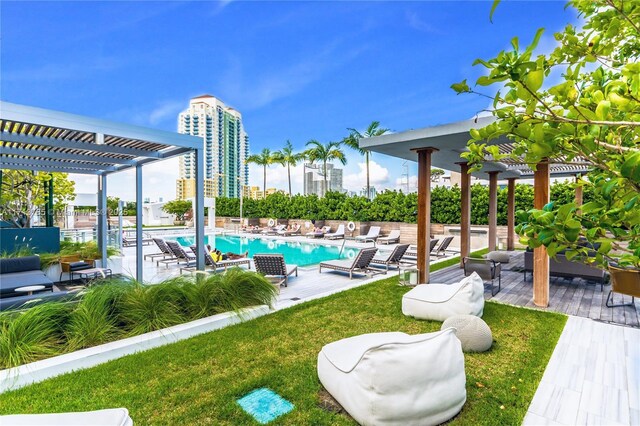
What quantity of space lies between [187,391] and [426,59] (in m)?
16.6

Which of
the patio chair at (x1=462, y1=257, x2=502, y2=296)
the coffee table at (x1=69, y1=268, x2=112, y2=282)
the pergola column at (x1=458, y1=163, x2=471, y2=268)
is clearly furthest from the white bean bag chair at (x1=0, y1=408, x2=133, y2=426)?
the pergola column at (x1=458, y1=163, x2=471, y2=268)

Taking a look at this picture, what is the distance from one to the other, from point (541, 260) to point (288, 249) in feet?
43.3

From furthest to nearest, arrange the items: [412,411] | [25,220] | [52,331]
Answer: [25,220] → [52,331] → [412,411]

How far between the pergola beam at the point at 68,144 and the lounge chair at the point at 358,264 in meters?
5.66

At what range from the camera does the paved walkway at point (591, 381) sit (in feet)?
10.2

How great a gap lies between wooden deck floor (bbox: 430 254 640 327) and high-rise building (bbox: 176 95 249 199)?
57.2 m

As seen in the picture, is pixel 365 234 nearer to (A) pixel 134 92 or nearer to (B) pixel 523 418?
(B) pixel 523 418

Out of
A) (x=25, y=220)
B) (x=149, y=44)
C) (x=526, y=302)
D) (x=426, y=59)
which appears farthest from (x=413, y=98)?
(x=25, y=220)

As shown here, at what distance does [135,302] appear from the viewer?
188 inches

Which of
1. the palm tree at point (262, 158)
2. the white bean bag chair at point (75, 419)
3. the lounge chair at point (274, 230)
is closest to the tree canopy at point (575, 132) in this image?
the white bean bag chair at point (75, 419)

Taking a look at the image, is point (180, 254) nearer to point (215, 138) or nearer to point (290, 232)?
point (290, 232)

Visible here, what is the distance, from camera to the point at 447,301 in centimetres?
538

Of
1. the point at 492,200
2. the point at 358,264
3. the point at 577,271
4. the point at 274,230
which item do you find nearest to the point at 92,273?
the point at 358,264

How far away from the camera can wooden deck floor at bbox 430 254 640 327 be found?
5855 millimetres
